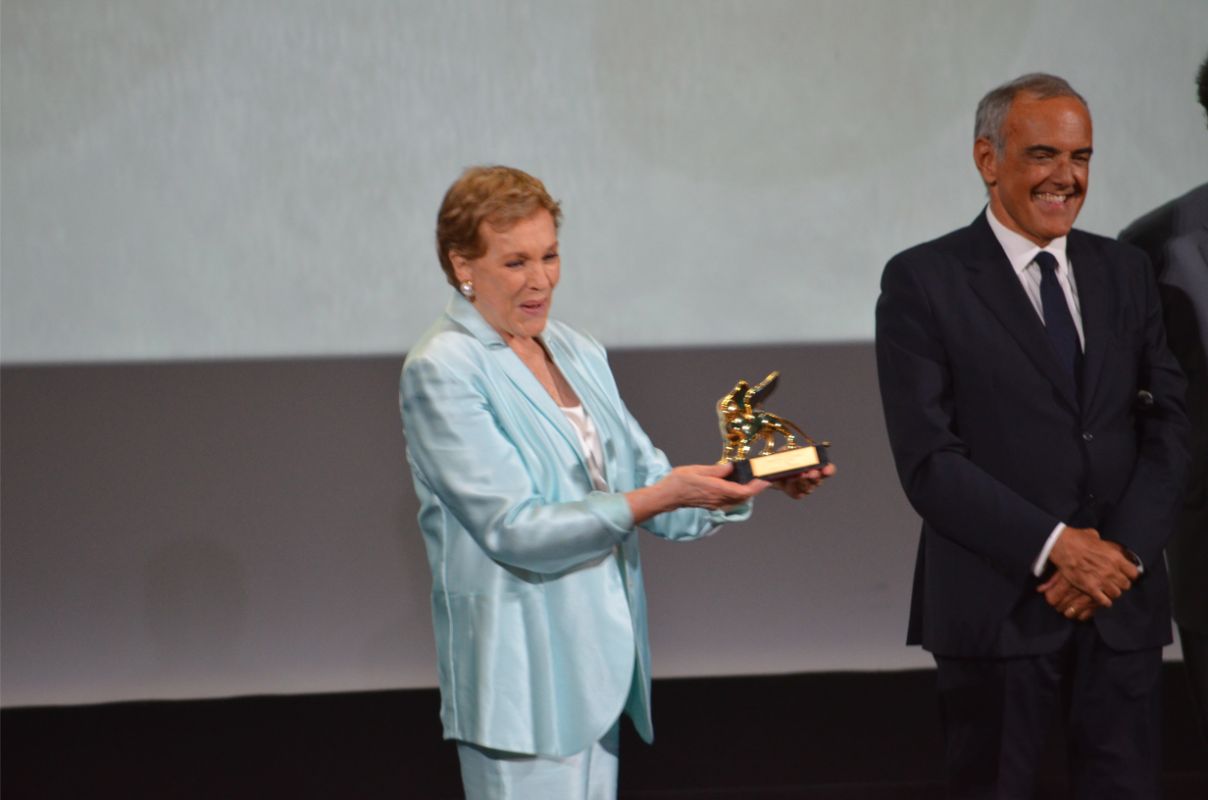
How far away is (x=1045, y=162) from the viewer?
6.84 feet

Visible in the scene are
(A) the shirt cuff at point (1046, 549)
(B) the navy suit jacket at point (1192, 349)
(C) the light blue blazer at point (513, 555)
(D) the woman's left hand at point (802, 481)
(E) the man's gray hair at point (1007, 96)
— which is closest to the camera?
(C) the light blue blazer at point (513, 555)

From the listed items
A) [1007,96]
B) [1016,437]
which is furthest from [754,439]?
[1007,96]

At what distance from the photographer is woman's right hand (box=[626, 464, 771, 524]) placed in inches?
67.2

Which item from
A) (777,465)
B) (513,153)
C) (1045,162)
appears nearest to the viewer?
(777,465)

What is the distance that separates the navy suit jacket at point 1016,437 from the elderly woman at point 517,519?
36 cm

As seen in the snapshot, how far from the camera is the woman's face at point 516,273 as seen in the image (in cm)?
177

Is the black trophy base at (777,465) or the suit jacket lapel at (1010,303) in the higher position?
the suit jacket lapel at (1010,303)

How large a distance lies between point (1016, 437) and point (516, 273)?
2.76ft

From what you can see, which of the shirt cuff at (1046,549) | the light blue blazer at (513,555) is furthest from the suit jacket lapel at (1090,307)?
the light blue blazer at (513,555)

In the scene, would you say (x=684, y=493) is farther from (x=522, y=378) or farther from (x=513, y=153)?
(x=513, y=153)

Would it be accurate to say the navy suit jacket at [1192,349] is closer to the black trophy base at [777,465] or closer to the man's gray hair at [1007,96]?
the man's gray hair at [1007,96]

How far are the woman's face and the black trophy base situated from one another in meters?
0.34

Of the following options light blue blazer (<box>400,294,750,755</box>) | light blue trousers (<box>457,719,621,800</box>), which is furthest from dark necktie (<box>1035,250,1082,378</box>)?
light blue trousers (<box>457,719,621,800</box>)

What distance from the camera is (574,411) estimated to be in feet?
6.11
